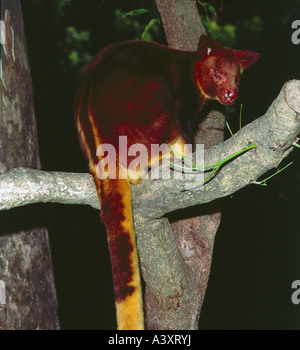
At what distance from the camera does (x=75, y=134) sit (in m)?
7.48

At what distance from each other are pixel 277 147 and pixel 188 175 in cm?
44

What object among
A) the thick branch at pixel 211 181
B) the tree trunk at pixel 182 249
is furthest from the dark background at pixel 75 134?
the thick branch at pixel 211 181

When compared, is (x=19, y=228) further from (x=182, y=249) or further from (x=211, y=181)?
(x=211, y=181)

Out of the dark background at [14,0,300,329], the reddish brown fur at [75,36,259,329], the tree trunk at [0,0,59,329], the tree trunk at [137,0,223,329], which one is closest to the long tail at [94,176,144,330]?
the reddish brown fur at [75,36,259,329]

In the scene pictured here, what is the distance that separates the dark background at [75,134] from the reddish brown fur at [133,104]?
157 inches

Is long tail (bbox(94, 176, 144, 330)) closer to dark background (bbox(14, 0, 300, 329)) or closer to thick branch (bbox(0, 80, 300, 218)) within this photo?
thick branch (bbox(0, 80, 300, 218))

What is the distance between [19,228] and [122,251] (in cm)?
94

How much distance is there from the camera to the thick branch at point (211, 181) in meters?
1.79

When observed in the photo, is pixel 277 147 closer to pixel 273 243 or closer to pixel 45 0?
pixel 45 0

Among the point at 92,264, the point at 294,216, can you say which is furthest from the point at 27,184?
the point at 294,216

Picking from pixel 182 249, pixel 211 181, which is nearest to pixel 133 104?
pixel 211 181

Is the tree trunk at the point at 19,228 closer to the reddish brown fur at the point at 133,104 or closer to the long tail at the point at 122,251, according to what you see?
the reddish brown fur at the point at 133,104

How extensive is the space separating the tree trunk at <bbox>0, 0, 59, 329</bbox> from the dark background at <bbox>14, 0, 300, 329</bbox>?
376cm
